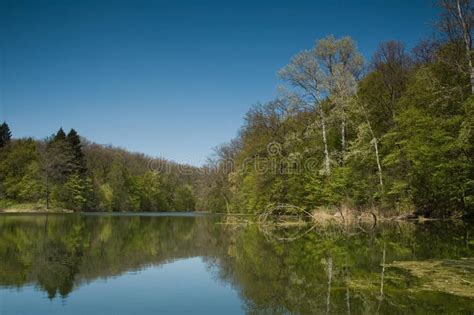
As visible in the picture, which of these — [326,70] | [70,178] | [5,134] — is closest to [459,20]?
[326,70]

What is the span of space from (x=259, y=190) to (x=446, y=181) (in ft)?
62.4

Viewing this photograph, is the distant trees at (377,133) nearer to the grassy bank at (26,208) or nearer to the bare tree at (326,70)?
the bare tree at (326,70)

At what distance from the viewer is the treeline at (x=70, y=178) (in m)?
75.0

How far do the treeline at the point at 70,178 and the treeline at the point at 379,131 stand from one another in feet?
154

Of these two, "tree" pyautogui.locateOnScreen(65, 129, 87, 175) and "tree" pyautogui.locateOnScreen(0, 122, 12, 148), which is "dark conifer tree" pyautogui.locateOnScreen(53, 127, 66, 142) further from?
"tree" pyautogui.locateOnScreen(0, 122, 12, 148)

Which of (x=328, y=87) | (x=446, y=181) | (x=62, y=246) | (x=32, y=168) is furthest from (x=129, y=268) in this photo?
(x=32, y=168)

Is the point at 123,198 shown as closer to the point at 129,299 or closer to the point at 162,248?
the point at 162,248

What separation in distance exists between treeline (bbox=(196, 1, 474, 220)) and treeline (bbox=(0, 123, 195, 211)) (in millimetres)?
46993

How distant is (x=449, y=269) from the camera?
9328mm

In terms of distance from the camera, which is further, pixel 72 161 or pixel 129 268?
pixel 72 161

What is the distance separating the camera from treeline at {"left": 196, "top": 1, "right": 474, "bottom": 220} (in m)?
24.2

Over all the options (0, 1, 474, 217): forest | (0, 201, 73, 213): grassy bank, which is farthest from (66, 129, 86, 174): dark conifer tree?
(0, 1, 474, 217): forest

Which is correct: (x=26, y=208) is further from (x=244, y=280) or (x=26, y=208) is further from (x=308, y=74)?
(x=244, y=280)

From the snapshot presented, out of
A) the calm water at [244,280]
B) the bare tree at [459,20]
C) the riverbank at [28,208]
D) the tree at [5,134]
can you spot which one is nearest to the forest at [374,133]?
the bare tree at [459,20]
